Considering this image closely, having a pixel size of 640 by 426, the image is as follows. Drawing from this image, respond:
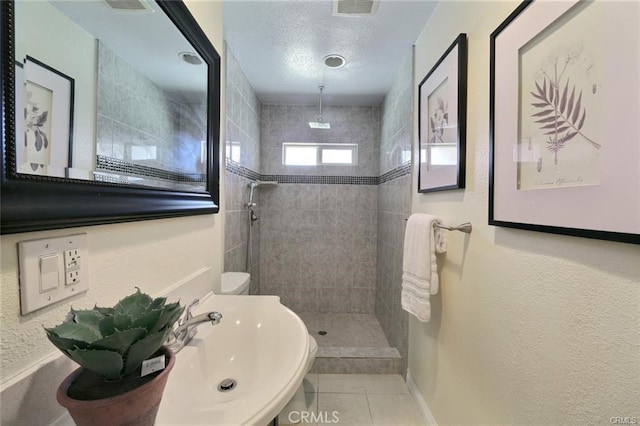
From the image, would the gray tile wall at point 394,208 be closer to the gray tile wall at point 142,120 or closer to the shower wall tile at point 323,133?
the shower wall tile at point 323,133

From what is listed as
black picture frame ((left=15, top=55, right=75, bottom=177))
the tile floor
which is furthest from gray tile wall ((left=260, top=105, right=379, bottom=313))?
black picture frame ((left=15, top=55, right=75, bottom=177))

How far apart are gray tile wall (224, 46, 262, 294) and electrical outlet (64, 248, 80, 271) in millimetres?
1348

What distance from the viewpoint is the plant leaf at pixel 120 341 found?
1.20 feet

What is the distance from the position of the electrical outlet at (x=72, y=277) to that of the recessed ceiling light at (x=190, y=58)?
0.83 m

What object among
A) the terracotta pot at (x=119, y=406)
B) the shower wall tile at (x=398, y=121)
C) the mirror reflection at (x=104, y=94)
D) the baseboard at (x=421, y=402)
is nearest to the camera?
the terracotta pot at (x=119, y=406)

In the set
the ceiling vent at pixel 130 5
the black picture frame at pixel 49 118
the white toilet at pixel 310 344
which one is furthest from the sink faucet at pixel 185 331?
the ceiling vent at pixel 130 5

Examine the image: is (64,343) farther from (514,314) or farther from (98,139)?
(514,314)

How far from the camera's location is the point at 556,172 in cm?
68

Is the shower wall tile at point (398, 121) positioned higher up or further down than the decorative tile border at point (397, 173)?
higher up

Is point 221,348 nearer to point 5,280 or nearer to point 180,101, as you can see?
point 5,280

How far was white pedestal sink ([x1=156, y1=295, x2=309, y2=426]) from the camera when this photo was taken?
0.51 metres

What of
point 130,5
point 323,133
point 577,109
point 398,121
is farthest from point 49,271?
point 323,133

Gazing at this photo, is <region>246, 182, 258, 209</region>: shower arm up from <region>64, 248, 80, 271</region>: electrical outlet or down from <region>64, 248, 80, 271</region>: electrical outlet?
up

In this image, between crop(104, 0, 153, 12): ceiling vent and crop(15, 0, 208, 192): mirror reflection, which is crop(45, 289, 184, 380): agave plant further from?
crop(104, 0, 153, 12): ceiling vent
